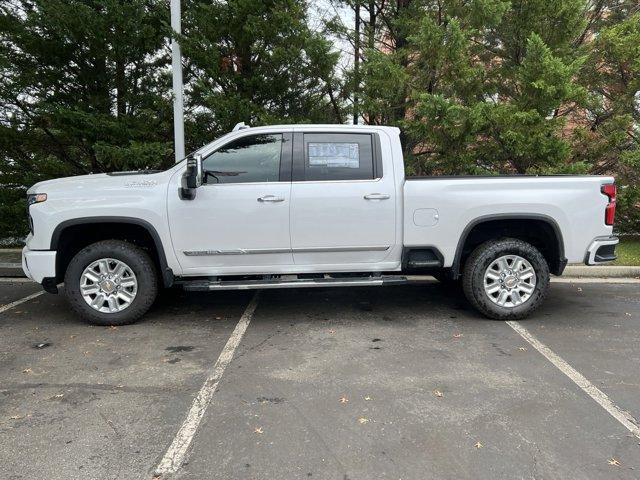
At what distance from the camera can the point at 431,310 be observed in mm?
5965

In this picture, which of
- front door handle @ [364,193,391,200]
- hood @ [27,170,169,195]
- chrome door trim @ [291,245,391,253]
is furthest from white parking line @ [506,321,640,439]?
hood @ [27,170,169,195]

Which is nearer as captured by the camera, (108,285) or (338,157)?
(108,285)

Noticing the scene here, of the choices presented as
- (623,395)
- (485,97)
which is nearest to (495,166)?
(485,97)

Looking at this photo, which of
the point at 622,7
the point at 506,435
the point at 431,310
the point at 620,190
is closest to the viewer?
the point at 506,435

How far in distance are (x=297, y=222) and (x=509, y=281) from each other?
232 centimetres

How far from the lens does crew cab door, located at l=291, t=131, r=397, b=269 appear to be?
205 inches

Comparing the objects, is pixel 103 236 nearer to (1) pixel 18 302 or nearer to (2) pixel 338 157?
(1) pixel 18 302

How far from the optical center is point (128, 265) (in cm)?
521

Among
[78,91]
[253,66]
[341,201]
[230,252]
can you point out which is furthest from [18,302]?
[253,66]

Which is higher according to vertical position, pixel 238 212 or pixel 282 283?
pixel 238 212

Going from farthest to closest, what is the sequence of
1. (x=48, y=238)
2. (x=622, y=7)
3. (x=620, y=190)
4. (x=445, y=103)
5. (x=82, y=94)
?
(x=622, y=7) → (x=620, y=190) → (x=82, y=94) → (x=445, y=103) → (x=48, y=238)

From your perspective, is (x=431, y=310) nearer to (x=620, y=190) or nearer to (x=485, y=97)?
(x=485, y=97)

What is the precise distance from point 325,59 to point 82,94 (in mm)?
4262

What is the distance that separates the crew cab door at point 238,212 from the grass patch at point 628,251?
5.72 metres
